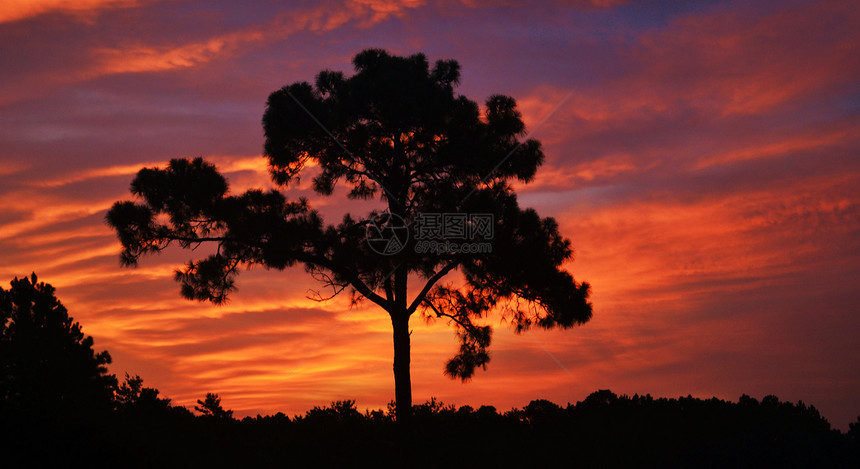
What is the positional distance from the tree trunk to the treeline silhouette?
1.61 metres

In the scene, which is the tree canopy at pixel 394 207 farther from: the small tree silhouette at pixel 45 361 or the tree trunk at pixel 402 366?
the small tree silhouette at pixel 45 361

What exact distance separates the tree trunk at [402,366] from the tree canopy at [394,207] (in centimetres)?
3

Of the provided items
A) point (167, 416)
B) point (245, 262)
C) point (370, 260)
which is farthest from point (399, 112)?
point (167, 416)

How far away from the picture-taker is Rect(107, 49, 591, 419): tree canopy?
56.8ft

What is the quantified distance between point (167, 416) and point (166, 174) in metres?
6.09

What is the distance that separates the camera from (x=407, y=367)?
17516 millimetres

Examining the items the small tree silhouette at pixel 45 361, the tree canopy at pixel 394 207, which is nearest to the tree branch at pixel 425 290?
the tree canopy at pixel 394 207

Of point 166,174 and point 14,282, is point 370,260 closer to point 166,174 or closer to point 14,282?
point 166,174

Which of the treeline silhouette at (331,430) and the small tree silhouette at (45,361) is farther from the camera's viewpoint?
the small tree silhouette at (45,361)

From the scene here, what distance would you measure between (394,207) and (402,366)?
3.91 metres

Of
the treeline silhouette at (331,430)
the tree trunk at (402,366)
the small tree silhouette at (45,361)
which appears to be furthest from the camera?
the tree trunk at (402,366)

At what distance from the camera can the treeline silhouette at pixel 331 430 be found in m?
10.9

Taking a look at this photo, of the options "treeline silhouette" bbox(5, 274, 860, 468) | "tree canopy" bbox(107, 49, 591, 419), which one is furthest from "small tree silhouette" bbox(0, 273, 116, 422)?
"tree canopy" bbox(107, 49, 591, 419)

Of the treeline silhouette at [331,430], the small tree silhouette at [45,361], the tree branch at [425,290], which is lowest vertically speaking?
the treeline silhouette at [331,430]
